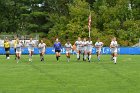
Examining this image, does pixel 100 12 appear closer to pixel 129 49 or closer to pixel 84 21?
pixel 84 21

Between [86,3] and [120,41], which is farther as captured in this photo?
[86,3]

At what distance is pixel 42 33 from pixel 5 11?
9.62 m

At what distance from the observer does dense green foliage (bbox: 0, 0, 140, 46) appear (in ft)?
246

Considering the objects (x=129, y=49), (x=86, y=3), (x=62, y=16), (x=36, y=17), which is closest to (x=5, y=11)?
(x=36, y=17)

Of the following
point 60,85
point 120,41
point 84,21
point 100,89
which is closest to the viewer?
point 100,89

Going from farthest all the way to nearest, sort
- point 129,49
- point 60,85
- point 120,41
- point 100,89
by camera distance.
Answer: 1. point 120,41
2. point 129,49
3. point 60,85
4. point 100,89

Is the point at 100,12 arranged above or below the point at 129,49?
above

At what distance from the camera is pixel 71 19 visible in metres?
78.8

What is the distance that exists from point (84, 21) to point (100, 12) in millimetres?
3551

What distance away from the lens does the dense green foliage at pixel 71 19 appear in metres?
75.1

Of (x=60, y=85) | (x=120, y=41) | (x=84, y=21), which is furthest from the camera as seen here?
(x=84, y=21)

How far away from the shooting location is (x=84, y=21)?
250 ft

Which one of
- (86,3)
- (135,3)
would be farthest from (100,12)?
(135,3)

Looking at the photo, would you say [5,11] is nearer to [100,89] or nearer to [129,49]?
[129,49]
